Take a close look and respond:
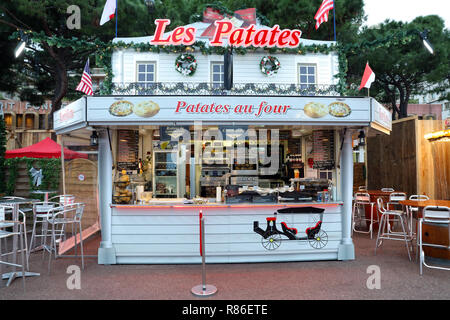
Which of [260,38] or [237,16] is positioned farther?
[237,16]

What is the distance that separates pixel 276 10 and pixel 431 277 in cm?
Result: 1115

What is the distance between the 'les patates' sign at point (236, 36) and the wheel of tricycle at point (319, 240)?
15.9 feet

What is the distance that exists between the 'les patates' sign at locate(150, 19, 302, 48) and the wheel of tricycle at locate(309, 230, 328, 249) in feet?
15.9

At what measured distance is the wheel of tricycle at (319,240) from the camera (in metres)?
5.62

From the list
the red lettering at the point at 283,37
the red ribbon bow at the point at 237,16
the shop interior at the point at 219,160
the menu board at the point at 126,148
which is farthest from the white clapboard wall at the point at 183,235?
the red ribbon bow at the point at 237,16

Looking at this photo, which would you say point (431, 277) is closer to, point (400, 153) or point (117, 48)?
point (400, 153)

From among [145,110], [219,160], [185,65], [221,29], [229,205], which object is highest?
[221,29]

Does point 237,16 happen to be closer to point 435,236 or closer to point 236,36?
point 236,36

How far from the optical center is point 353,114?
5.37 metres

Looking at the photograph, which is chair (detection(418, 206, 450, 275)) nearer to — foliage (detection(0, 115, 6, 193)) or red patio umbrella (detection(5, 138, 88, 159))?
red patio umbrella (detection(5, 138, 88, 159))

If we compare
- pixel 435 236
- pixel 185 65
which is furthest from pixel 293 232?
pixel 185 65

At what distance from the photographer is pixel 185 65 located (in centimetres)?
870

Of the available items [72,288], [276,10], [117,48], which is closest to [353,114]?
[72,288]

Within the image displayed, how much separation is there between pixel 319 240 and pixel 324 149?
2281 millimetres
